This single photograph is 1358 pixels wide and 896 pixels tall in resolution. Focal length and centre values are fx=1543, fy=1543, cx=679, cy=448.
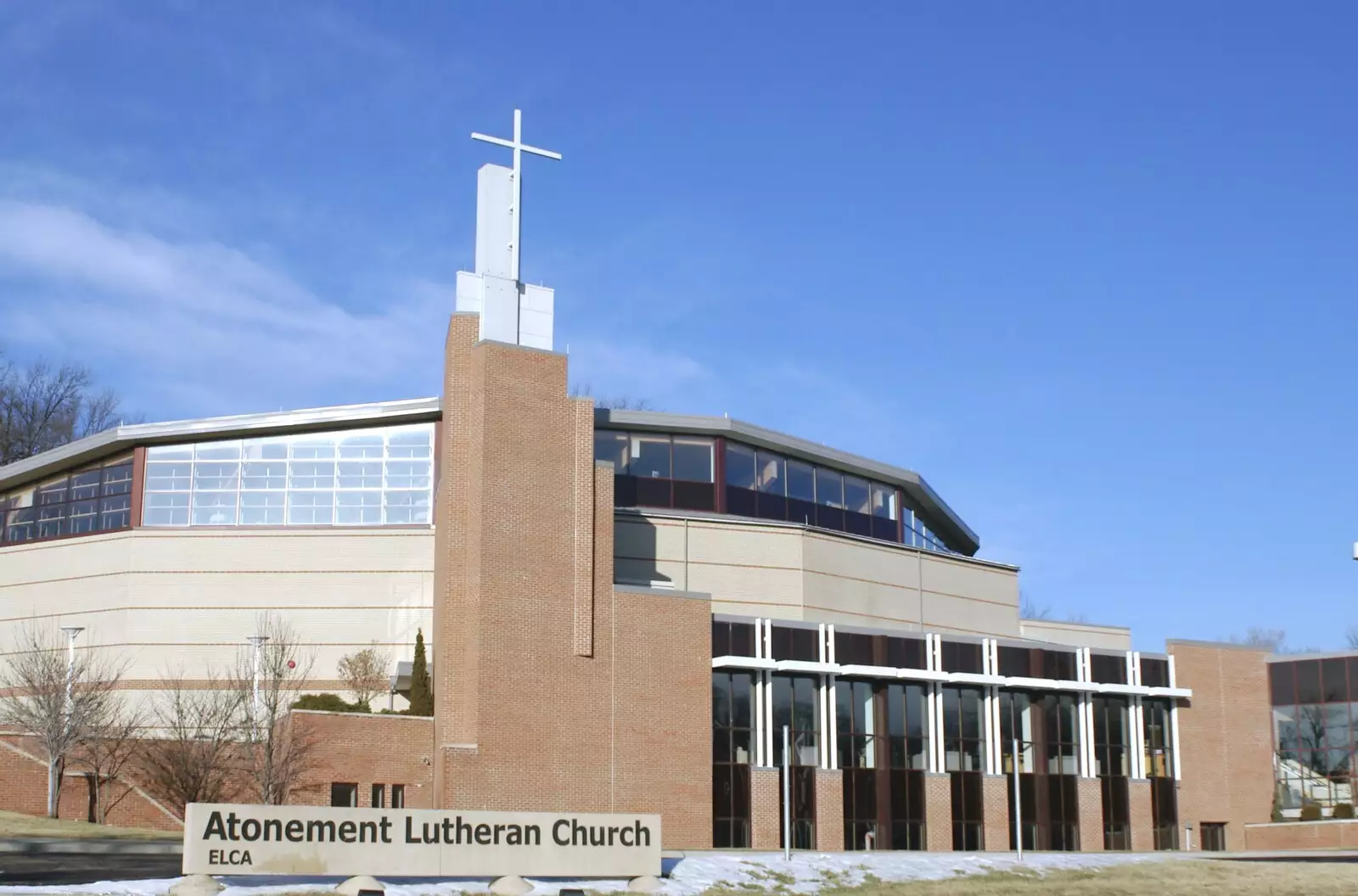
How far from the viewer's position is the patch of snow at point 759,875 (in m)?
26.0

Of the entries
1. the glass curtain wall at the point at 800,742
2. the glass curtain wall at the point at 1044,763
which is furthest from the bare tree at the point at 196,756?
the glass curtain wall at the point at 1044,763

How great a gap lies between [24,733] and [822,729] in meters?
23.2

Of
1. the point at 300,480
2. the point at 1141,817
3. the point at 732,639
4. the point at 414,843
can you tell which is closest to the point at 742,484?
the point at 732,639

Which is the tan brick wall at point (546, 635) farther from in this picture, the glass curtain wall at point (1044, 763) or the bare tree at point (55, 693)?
the glass curtain wall at point (1044, 763)

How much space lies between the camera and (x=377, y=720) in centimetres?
4081

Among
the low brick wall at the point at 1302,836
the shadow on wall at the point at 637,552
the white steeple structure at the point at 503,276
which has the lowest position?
the low brick wall at the point at 1302,836

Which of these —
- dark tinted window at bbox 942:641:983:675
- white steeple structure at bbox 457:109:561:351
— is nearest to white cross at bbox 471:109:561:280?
white steeple structure at bbox 457:109:561:351

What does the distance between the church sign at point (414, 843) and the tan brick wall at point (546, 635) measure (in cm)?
947

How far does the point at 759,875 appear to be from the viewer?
33.8 meters

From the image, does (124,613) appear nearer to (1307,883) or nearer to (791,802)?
(791,802)

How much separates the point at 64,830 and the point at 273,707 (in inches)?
261

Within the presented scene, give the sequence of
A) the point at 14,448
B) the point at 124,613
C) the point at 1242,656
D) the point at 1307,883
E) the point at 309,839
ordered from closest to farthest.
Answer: the point at 309,839, the point at 1307,883, the point at 124,613, the point at 1242,656, the point at 14,448

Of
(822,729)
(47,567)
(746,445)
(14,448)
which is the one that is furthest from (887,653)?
(14,448)

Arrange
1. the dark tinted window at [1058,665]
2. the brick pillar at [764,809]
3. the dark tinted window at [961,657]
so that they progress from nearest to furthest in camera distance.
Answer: the brick pillar at [764,809]
the dark tinted window at [961,657]
the dark tinted window at [1058,665]
